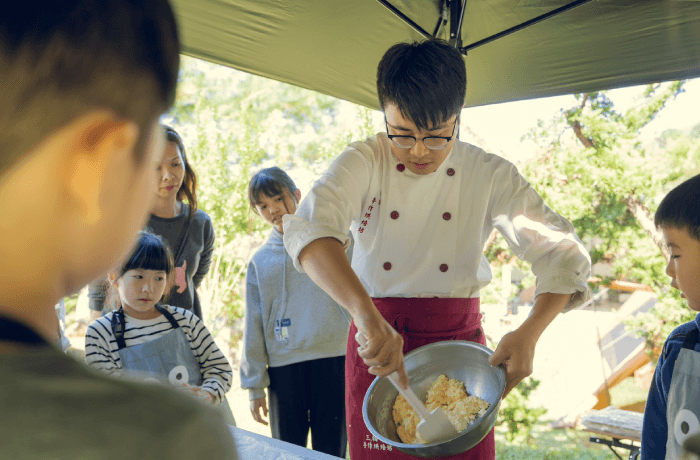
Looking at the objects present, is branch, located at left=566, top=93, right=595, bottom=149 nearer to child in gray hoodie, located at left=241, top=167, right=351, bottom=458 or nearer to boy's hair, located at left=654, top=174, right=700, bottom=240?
child in gray hoodie, located at left=241, top=167, right=351, bottom=458

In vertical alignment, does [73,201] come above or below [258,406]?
above

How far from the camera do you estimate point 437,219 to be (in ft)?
4.93

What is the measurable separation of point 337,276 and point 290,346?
1.36m

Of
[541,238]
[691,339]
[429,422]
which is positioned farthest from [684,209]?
[429,422]

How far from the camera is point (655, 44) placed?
2.45 metres

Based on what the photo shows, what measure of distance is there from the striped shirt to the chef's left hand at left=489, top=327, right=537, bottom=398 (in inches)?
42.7

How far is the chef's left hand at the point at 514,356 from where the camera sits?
1.26 m

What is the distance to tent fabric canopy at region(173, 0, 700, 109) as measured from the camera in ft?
7.68

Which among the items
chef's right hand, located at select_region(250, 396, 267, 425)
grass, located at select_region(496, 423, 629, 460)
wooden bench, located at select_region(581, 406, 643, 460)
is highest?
chef's right hand, located at select_region(250, 396, 267, 425)

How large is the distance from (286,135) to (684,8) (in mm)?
6207

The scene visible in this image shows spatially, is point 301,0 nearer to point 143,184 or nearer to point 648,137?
point 143,184

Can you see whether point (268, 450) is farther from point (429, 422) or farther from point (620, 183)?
point (620, 183)

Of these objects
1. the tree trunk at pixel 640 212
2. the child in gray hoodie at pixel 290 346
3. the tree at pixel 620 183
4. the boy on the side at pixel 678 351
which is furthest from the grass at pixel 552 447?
the boy on the side at pixel 678 351

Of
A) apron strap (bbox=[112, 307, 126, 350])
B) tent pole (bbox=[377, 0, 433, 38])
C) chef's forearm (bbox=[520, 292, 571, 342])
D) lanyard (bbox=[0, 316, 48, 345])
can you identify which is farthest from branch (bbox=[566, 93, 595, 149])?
lanyard (bbox=[0, 316, 48, 345])
